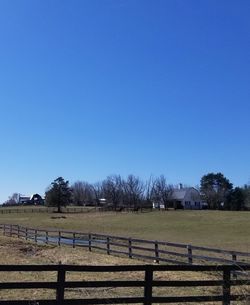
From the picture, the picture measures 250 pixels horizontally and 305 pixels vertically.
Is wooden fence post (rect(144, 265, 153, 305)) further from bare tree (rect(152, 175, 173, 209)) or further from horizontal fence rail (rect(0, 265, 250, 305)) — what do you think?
bare tree (rect(152, 175, 173, 209))

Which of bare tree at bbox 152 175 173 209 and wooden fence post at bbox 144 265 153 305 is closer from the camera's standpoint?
wooden fence post at bbox 144 265 153 305

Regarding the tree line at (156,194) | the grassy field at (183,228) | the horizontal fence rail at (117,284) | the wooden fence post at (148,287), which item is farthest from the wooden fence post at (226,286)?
the tree line at (156,194)

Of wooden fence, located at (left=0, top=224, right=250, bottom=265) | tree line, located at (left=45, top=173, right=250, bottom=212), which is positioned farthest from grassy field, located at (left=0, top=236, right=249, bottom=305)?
tree line, located at (left=45, top=173, right=250, bottom=212)

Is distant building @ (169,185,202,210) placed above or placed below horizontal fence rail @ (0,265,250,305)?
above

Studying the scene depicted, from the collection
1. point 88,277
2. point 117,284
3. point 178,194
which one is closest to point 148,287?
point 117,284

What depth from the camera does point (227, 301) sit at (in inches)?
432

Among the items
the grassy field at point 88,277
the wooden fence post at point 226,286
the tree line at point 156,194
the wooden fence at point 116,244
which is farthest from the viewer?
the tree line at point 156,194

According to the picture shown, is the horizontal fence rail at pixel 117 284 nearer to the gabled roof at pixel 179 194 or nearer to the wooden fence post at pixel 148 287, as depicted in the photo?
the wooden fence post at pixel 148 287

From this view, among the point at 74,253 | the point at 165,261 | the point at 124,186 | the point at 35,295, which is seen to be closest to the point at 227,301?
the point at 35,295

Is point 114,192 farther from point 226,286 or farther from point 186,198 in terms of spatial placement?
point 226,286

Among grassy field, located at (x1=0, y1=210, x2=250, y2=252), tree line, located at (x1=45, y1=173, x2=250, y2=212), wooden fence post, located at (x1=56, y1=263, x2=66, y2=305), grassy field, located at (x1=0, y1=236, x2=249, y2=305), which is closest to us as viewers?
wooden fence post, located at (x1=56, y1=263, x2=66, y2=305)

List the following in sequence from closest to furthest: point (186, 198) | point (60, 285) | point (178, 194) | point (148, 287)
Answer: point (60, 285) → point (148, 287) → point (186, 198) → point (178, 194)

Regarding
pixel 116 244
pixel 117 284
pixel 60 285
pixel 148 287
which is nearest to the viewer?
pixel 60 285

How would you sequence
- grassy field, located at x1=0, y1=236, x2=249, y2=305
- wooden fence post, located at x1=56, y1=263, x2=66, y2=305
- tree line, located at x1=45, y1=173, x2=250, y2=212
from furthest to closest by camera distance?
tree line, located at x1=45, y1=173, x2=250, y2=212 → grassy field, located at x1=0, y1=236, x2=249, y2=305 → wooden fence post, located at x1=56, y1=263, x2=66, y2=305
